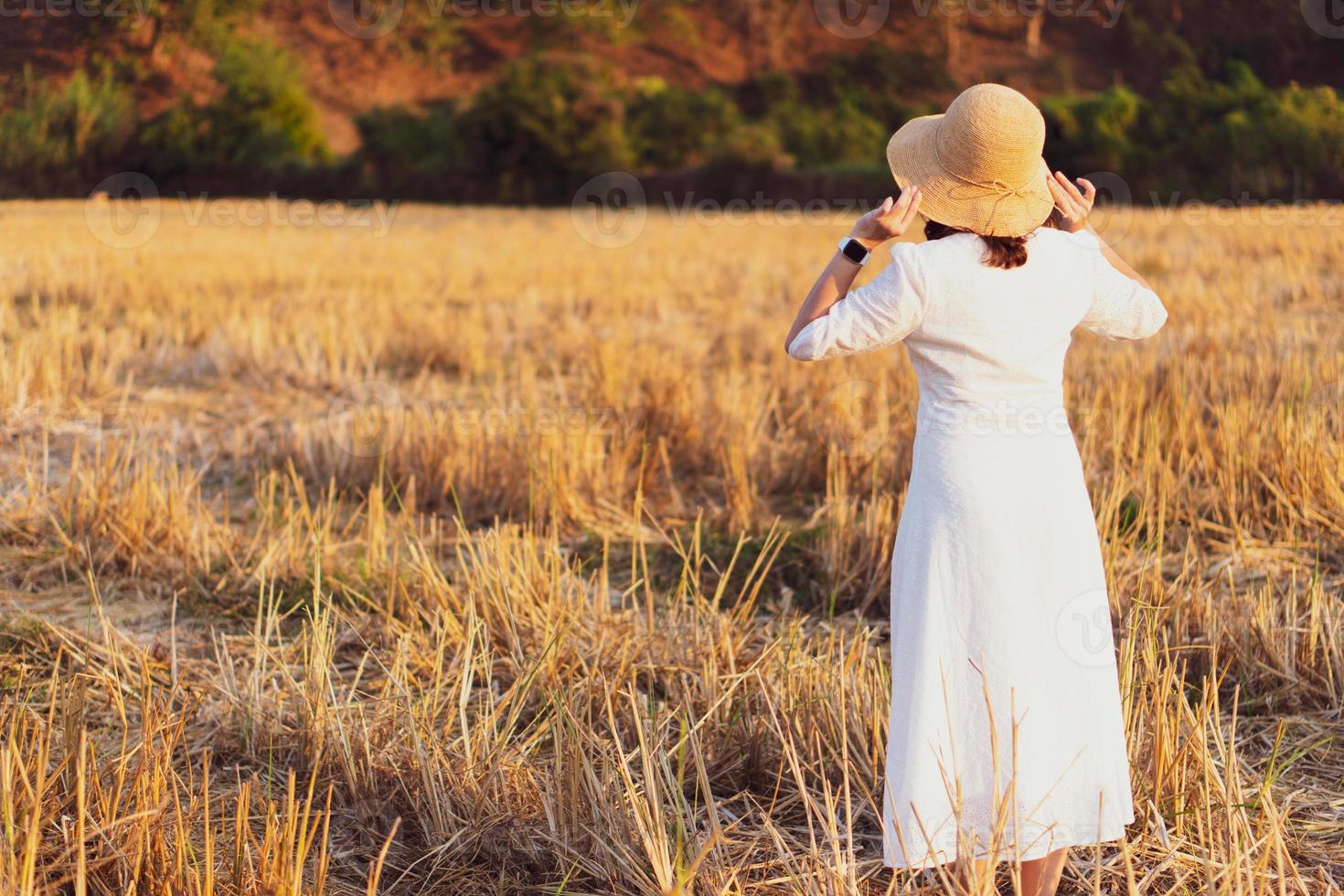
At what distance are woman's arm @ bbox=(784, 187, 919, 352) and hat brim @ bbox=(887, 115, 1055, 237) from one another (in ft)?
0.09

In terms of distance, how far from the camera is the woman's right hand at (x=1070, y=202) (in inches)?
75.9

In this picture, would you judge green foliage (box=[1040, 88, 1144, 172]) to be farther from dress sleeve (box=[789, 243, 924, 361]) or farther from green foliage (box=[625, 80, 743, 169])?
dress sleeve (box=[789, 243, 924, 361])

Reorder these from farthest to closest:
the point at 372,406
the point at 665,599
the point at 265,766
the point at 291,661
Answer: the point at 372,406
the point at 665,599
the point at 291,661
the point at 265,766

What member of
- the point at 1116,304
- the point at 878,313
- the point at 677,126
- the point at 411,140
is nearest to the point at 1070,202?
the point at 1116,304

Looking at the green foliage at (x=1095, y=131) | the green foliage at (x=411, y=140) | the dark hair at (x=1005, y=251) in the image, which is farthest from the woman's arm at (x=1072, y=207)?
the green foliage at (x=411, y=140)

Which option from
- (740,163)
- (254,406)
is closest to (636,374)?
(254,406)

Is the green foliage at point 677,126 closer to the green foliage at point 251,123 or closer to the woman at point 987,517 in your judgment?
the green foliage at point 251,123

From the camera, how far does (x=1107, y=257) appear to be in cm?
196

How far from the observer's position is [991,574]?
1791 mm

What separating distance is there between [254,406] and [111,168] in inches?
414

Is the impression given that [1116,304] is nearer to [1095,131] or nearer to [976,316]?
[976,316]

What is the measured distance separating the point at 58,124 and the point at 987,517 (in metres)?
9.73

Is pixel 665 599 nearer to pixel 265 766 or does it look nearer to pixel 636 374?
pixel 265 766

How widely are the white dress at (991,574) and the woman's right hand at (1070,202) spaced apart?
0.08 metres
